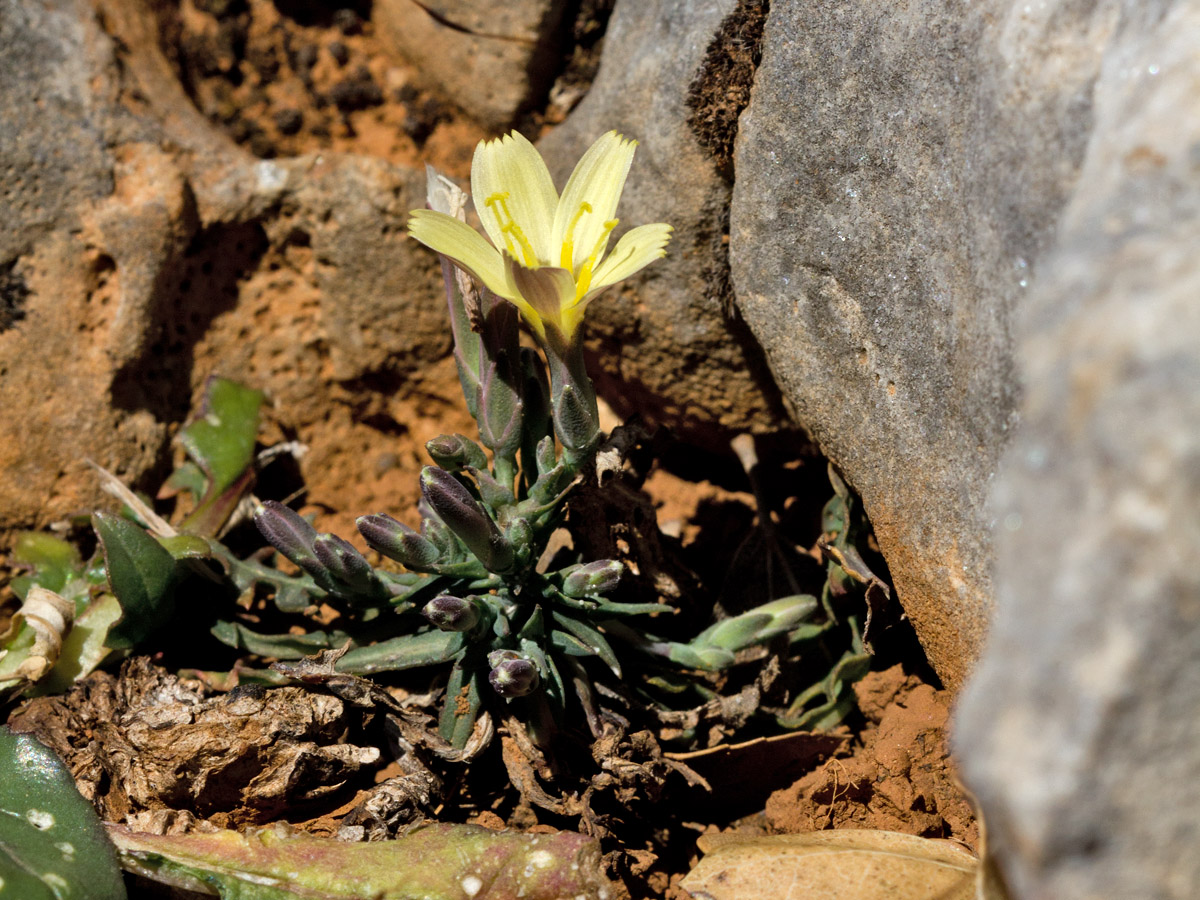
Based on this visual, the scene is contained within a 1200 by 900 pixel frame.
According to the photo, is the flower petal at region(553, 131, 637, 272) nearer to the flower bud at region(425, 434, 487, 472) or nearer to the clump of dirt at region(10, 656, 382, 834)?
the flower bud at region(425, 434, 487, 472)

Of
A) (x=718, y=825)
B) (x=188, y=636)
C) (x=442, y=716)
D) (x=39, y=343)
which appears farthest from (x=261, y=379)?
(x=718, y=825)

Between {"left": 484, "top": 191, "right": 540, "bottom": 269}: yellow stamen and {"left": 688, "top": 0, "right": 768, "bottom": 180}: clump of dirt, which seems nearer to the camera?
{"left": 484, "top": 191, "right": 540, "bottom": 269}: yellow stamen

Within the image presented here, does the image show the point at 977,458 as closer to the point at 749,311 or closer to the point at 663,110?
the point at 749,311

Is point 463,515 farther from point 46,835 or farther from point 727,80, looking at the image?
point 727,80

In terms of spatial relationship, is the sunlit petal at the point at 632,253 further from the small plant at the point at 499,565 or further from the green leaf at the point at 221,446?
the green leaf at the point at 221,446

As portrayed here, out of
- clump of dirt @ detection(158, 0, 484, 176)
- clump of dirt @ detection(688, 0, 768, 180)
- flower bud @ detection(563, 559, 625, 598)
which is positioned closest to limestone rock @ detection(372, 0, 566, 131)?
clump of dirt @ detection(158, 0, 484, 176)

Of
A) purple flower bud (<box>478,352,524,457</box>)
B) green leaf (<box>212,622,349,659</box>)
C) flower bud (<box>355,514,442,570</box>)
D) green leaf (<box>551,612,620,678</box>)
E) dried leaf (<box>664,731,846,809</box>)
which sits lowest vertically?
dried leaf (<box>664,731,846,809</box>)
